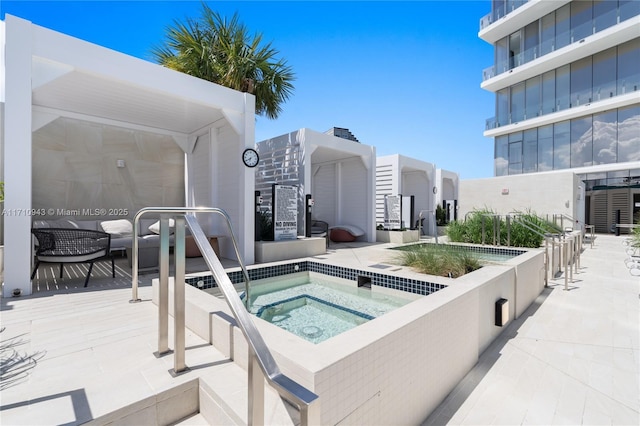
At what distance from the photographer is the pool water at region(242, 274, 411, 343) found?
320 centimetres

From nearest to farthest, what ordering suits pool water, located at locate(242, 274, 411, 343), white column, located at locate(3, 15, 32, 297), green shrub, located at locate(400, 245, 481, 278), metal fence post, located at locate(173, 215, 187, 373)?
metal fence post, located at locate(173, 215, 187, 373) → pool water, located at locate(242, 274, 411, 343) → white column, located at locate(3, 15, 32, 297) → green shrub, located at locate(400, 245, 481, 278)

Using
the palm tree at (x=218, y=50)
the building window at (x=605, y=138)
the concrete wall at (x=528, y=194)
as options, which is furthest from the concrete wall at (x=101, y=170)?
the building window at (x=605, y=138)

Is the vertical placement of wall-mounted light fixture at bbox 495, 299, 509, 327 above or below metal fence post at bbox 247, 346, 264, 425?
below

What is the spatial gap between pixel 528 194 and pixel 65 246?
15.7 m

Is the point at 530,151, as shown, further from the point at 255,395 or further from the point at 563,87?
the point at 255,395

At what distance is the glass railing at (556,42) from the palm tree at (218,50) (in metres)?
16.7

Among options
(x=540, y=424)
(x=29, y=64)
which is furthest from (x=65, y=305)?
(x=540, y=424)

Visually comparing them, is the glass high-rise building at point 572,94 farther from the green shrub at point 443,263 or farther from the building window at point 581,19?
the green shrub at point 443,263

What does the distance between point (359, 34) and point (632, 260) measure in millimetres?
9002

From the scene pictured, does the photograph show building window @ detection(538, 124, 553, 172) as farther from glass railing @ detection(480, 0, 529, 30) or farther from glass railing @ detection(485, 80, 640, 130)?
glass railing @ detection(480, 0, 529, 30)

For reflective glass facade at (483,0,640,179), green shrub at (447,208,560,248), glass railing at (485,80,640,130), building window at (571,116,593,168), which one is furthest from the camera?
building window at (571,116,593,168)

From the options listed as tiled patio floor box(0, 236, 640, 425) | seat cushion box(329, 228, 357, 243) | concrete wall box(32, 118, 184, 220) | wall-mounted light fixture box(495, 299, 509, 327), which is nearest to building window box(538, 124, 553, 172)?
seat cushion box(329, 228, 357, 243)

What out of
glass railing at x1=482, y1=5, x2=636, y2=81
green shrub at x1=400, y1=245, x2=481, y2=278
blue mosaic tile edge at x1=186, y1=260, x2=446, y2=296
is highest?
glass railing at x1=482, y1=5, x2=636, y2=81

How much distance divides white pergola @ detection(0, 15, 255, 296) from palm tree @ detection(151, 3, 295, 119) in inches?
48.3
